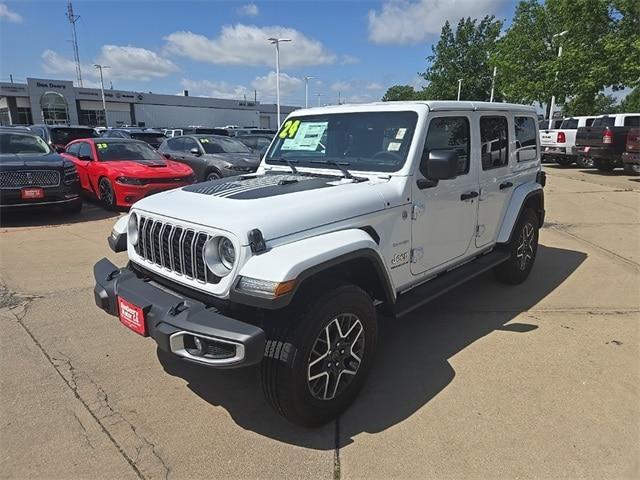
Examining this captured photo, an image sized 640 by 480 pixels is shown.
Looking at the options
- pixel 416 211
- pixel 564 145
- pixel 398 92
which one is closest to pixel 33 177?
pixel 416 211

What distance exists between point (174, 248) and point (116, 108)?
67.3 meters

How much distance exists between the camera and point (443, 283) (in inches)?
148

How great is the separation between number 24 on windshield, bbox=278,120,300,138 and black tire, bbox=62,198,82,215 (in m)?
6.02

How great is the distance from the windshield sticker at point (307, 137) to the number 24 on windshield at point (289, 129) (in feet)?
0.13

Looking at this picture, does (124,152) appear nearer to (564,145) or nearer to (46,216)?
(46,216)

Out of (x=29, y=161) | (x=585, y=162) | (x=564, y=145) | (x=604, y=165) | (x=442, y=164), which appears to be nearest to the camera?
(x=442, y=164)

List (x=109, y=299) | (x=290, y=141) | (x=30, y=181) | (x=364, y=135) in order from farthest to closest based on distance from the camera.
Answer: (x=30, y=181), (x=290, y=141), (x=364, y=135), (x=109, y=299)

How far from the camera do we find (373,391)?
3137 mm

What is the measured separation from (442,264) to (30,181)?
739 centimetres

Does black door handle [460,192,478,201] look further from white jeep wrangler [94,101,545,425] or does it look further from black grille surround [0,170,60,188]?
black grille surround [0,170,60,188]

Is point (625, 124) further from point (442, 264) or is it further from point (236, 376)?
point (236, 376)

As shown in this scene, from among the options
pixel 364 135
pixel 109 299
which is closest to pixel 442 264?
pixel 364 135

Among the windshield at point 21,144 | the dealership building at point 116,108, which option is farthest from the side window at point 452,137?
the dealership building at point 116,108

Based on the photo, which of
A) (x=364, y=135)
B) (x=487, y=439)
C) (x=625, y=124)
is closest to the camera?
(x=487, y=439)
